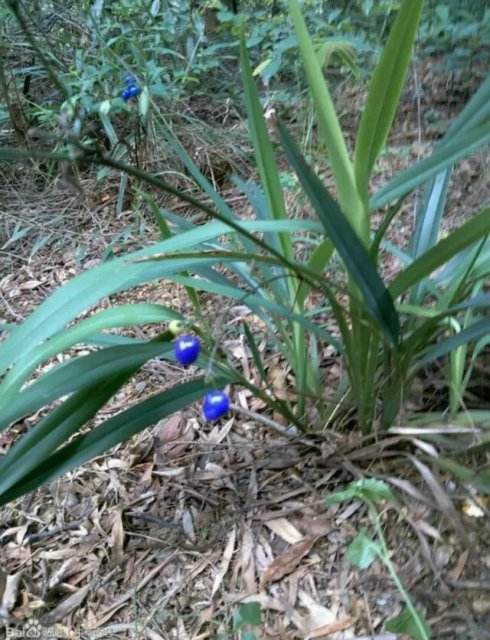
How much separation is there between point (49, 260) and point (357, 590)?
119 centimetres

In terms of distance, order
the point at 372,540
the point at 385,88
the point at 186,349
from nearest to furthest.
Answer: the point at 186,349
the point at 385,88
the point at 372,540

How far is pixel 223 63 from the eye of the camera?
2.19 metres

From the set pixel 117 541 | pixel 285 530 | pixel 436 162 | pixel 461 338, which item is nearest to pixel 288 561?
pixel 285 530

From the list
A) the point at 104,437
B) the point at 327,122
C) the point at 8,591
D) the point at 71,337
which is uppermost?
the point at 327,122

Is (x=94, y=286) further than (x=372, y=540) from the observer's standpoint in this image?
No

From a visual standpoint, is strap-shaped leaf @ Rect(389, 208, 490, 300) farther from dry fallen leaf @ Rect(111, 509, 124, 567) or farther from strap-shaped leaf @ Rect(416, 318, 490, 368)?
dry fallen leaf @ Rect(111, 509, 124, 567)

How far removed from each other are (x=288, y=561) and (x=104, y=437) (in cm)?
29

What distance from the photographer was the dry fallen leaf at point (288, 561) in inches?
31.6

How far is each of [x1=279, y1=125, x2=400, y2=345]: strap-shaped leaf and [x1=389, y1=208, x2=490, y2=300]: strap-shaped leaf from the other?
5 cm

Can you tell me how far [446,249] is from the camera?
69cm

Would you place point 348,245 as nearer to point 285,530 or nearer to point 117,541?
point 285,530

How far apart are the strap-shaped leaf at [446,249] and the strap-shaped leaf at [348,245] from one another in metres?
0.05

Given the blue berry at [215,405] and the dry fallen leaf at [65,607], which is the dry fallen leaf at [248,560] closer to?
the dry fallen leaf at [65,607]

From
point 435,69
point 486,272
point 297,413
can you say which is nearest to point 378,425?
point 297,413
